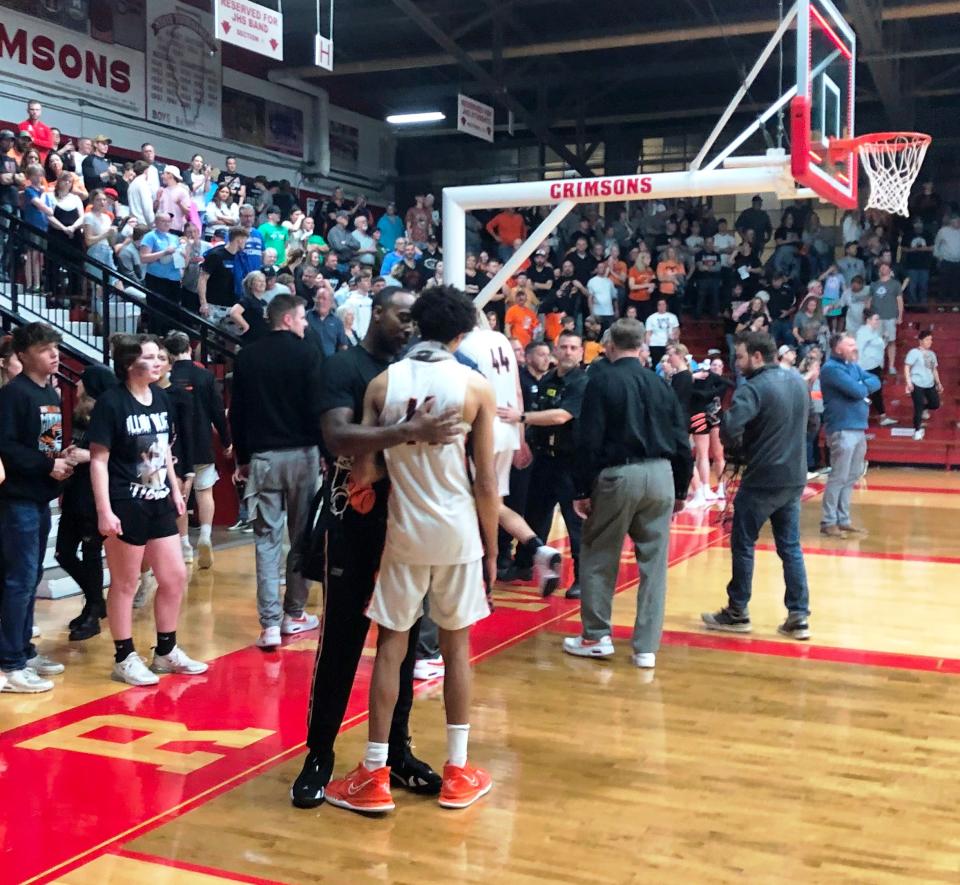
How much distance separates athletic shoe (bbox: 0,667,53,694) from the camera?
17.1 feet

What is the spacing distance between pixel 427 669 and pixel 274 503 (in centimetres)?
133

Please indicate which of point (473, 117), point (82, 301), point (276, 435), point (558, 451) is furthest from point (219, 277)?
point (473, 117)

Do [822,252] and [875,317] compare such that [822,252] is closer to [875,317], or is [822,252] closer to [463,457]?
[875,317]

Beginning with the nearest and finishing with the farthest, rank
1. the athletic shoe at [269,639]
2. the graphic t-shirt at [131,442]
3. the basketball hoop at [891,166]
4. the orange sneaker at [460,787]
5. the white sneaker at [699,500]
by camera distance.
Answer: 1. the orange sneaker at [460,787]
2. the graphic t-shirt at [131,442]
3. the athletic shoe at [269,639]
4. the basketball hoop at [891,166]
5. the white sneaker at [699,500]

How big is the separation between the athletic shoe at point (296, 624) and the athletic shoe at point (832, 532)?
511cm

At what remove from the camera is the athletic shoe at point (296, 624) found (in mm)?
6289

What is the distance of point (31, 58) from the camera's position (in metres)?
14.9

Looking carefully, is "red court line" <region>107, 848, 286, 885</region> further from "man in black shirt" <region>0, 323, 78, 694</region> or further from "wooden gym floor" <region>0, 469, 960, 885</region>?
"man in black shirt" <region>0, 323, 78, 694</region>

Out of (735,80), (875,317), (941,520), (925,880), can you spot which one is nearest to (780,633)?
(925,880)

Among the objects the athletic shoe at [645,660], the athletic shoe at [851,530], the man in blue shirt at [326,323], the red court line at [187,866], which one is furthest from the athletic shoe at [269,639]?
the athletic shoe at [851,530]

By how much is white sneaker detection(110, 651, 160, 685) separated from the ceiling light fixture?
17911 mm

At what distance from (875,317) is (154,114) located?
1126 centimetres

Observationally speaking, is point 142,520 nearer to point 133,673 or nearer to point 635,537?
point 133,673

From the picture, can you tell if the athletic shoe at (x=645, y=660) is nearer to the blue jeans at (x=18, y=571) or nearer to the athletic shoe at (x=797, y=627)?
the athletic shoe at (x=797, y=627)
